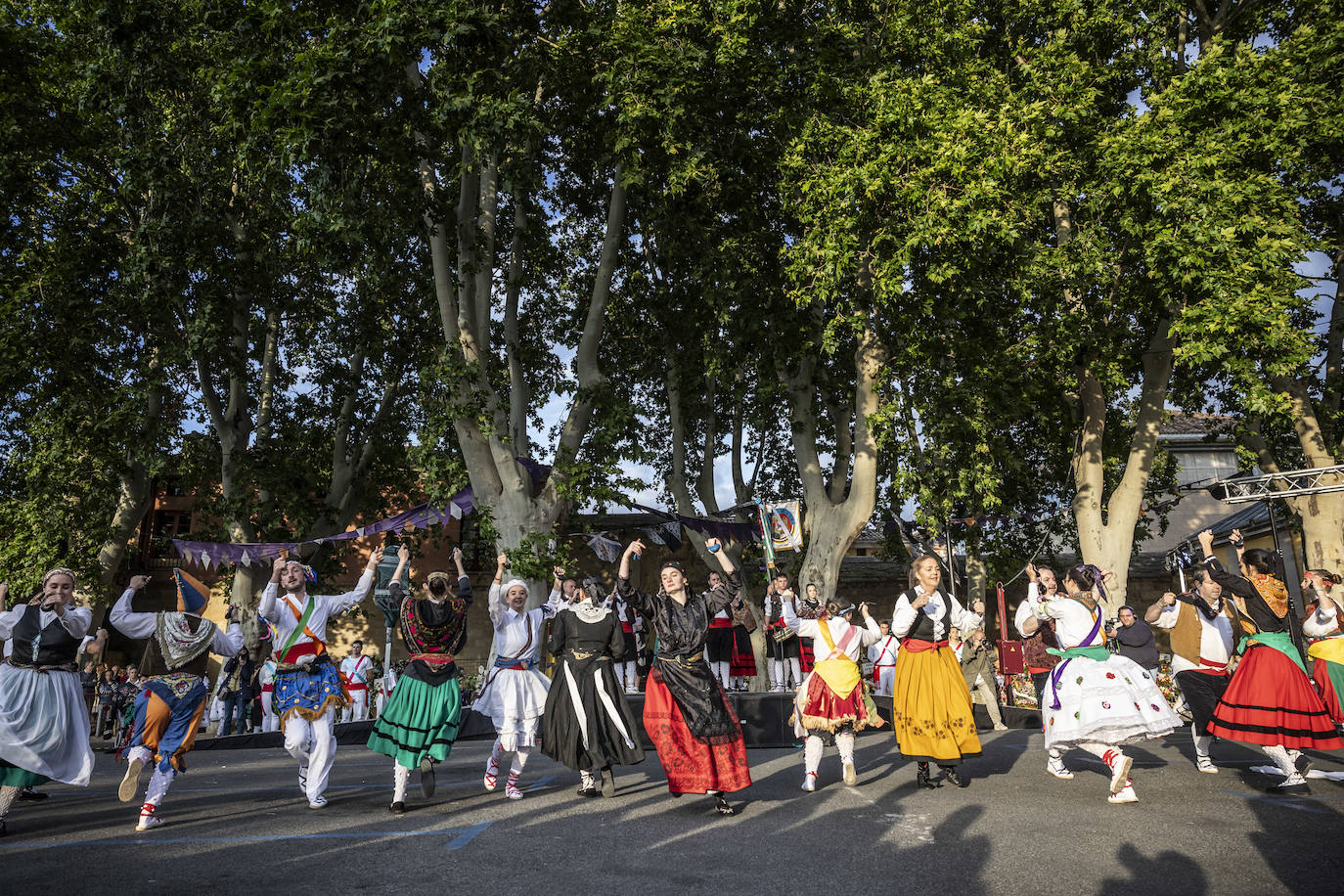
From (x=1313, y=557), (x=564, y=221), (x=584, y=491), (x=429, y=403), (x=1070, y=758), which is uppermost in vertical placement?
(x=564, y=221)

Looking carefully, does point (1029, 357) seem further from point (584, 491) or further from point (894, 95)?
point (584, 491)

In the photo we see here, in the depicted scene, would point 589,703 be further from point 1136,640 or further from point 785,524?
point 785,524

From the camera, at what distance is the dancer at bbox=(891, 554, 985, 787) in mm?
6797

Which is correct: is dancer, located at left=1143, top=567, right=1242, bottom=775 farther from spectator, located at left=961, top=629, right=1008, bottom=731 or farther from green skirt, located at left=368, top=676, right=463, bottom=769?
green skirt, located at left=368, top=676, right=463, bottom=769

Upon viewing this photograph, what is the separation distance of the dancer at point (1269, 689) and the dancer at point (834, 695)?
2.92m

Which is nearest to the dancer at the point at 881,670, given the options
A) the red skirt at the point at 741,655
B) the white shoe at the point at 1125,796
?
the red skirt at the point at 741,655

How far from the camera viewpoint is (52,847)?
5.34 m

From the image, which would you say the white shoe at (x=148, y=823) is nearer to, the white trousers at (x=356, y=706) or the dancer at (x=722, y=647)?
the white trousers at (x=356, y=706)

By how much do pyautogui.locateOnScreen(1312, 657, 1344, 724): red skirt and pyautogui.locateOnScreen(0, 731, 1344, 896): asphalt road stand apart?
702mm

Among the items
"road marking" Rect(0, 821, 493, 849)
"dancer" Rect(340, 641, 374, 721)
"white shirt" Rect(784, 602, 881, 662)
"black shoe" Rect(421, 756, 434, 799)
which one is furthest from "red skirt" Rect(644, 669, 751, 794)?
"dancer" Rect(340, 641, 374, 721)

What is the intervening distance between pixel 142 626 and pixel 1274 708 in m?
9.07

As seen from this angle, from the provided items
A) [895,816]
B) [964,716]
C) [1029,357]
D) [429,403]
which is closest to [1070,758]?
[964,716]

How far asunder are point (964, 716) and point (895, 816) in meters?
1.42

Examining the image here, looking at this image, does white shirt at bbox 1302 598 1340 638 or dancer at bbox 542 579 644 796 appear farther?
white shirt at bbox 1302 598 1340 638
